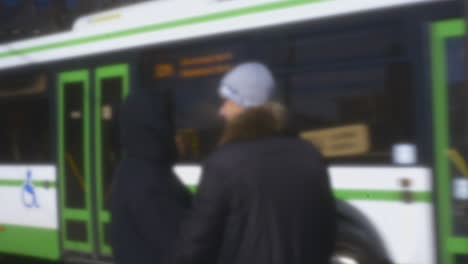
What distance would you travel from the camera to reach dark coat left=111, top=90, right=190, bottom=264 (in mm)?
2281

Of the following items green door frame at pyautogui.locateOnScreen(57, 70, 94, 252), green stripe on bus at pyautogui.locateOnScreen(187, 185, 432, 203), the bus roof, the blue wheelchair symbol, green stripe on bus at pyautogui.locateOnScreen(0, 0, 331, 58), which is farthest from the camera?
the blue wheelchair symbol

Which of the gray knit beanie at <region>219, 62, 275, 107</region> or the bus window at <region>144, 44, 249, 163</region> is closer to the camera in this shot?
the gray knit beanie at <region>219, 62, 275, 107</region>

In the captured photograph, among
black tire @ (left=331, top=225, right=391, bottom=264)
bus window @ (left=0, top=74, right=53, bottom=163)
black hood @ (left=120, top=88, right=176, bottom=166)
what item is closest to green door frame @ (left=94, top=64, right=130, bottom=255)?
bus window @ (left=0, top=74, right=53, bottom=163)

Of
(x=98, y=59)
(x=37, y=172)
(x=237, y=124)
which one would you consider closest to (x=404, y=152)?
(x=237, y=124)

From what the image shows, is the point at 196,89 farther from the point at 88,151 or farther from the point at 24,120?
the point at 24,120

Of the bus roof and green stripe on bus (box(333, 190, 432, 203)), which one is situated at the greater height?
the bus roof

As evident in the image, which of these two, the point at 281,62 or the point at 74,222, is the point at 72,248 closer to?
the point at 74,222

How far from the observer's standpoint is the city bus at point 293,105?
4871mm

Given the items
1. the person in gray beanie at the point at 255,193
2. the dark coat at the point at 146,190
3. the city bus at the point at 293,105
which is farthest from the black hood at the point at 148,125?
the city bus at the point at 293,105

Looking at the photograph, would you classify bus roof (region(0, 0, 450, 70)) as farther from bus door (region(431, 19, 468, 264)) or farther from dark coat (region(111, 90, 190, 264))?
dark coat (region(111, 90, 190, 264))

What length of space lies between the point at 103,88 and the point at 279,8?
7.57 ft

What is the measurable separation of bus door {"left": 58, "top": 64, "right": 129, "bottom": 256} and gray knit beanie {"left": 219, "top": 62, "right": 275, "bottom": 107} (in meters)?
4.65

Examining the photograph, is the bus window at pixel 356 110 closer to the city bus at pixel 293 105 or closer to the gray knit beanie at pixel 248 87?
the city bus at pixel 293 105

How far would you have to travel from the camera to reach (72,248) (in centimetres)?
727
